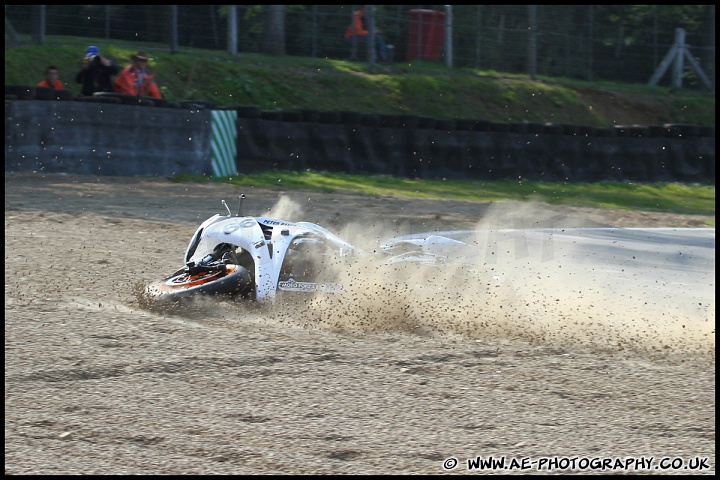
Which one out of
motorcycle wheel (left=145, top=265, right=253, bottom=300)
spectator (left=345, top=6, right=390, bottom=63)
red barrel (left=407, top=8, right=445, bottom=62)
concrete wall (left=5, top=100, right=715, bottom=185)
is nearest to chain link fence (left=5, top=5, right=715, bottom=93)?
red barrel (left=407, top=8, right=445, bottom=62)

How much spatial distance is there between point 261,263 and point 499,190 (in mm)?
9614

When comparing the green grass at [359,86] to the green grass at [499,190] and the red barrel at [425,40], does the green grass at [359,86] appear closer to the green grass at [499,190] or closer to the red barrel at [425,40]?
the red barrel at [425,40]

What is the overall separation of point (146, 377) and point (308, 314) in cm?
188

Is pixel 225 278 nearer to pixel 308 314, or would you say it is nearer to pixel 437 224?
pixel 308 314

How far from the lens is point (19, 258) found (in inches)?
342

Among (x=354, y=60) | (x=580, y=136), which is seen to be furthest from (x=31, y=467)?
(x=354, y=60)

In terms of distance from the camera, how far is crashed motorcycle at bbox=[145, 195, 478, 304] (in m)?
7.00

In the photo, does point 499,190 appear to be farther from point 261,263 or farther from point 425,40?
point 261,263

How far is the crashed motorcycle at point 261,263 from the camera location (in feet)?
23.0

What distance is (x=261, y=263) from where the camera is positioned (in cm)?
699

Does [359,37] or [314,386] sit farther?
[359,37]

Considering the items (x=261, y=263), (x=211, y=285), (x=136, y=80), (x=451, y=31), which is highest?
(x=451, y=31)

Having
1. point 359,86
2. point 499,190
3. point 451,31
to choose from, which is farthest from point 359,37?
point 499,190

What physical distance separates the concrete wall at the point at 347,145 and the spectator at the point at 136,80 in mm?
880
